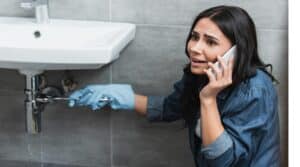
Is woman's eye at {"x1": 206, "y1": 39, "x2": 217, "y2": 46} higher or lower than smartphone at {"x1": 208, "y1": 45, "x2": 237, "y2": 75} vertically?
higher

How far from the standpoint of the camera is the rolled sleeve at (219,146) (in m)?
1.61

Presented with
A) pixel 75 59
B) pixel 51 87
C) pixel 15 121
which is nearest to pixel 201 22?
pixel 75 59

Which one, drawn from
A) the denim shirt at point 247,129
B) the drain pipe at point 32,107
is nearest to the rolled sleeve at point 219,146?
the denim shirt at point 247,129

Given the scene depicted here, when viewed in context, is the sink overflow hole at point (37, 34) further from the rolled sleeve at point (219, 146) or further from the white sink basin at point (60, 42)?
the rolled sleeve at point (219, 146)

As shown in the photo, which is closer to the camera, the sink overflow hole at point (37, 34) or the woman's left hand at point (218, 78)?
the woman's left hand at point (218, 78)

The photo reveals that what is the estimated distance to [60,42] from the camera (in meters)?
1.97

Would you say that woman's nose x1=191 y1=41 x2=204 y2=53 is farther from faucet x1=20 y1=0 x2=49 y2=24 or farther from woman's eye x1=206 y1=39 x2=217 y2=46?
faucet x1=20 y1=0 x2=49 y2=24

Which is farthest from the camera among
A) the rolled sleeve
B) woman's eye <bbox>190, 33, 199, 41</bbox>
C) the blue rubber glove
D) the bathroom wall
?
the bathroom wall

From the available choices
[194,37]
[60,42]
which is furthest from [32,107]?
[194,37]

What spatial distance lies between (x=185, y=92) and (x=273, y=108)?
29 centimetres

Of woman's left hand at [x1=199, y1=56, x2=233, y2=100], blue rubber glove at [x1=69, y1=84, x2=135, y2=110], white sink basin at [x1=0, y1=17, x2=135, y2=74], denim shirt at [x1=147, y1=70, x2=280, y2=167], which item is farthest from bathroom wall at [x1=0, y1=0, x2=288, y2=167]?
woman's left hand at [x1=199, y1=56, x2=233, y2=100]

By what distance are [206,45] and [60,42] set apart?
1.77 feet

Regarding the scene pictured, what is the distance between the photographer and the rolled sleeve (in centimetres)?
161

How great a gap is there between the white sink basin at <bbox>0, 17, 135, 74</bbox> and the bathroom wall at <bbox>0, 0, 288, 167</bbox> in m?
0.07
